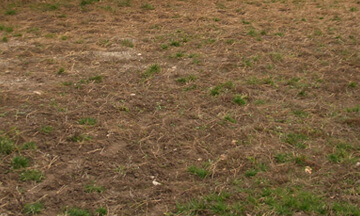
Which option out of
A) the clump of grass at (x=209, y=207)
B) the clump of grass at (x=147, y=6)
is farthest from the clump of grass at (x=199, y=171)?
the clump of grass at (x=147, y=6)

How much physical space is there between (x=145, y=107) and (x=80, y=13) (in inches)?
178

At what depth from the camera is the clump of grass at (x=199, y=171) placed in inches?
148

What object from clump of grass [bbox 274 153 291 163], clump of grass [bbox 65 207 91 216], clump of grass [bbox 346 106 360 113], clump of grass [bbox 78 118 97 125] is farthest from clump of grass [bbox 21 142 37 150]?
clump of grass [bbox 346 106 360 113]

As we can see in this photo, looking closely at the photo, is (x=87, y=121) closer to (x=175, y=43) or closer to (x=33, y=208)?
(x=33, y=208)

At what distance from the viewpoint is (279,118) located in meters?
4.79

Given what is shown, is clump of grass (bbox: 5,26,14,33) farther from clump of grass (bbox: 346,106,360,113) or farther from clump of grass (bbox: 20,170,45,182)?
clump of grass (bbox: 346,106,360,113)

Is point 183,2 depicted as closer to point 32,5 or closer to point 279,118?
point 32,5

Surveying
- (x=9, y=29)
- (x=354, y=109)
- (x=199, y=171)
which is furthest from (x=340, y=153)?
(x=9, y=29)

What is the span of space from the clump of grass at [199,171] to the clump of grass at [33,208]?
1.23 meters

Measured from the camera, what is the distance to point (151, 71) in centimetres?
593

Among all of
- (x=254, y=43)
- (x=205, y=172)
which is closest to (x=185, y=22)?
(x=254, y=43)

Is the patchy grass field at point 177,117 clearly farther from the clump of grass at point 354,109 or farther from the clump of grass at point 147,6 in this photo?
the clump of grass at point 147,6

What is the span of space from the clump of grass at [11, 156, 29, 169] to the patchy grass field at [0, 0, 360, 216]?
0.01m

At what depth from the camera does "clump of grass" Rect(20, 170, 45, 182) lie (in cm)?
361
